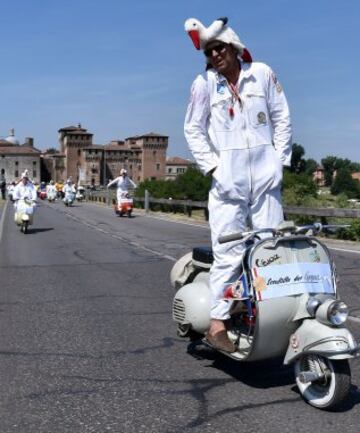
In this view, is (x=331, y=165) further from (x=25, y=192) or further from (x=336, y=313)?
(x=336, y=313)

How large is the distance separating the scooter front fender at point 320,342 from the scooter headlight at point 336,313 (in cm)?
5

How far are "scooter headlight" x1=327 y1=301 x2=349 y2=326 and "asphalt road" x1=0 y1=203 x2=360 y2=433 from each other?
0.55 m

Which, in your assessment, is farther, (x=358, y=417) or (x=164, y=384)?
(x=164, y=384)

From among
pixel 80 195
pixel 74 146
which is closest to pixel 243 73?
pixel 80 195

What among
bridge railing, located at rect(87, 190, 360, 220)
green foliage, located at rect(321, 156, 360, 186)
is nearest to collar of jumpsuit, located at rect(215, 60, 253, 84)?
bridge railing, located at rect(87, 190, 360, 220)

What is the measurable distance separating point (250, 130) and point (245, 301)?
1.17 m

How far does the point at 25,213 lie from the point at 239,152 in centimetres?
1539

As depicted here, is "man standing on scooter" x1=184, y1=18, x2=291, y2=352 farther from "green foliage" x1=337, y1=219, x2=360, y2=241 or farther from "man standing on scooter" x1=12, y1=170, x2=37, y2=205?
"man standing on scooter" x1=12, y1=170, x2=37, y2=205

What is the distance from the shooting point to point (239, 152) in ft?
15.0

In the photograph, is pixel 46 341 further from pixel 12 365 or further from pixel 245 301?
pixel 245 301

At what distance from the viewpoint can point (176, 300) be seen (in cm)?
502

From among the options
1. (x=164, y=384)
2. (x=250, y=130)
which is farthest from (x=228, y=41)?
(x=164, y=384)

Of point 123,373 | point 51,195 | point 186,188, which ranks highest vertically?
point 186,188

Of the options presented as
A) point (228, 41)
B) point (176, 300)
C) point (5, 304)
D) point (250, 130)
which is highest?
point (228, 41)
